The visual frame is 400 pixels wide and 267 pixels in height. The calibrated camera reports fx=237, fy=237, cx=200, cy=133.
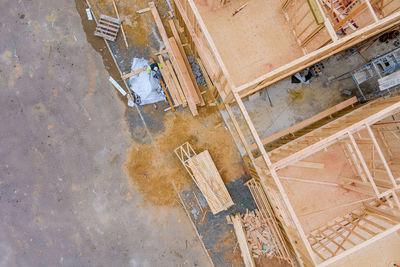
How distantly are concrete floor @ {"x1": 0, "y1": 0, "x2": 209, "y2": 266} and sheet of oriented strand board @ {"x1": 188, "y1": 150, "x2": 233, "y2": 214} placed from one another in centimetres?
148

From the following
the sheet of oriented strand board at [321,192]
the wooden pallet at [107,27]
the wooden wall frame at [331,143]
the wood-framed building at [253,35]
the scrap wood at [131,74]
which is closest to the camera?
the wooden wall frame at [331,143]

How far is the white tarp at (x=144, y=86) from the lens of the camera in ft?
32.6

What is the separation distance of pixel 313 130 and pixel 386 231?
12.0 feet

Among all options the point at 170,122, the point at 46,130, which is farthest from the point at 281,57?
the point at 46,130

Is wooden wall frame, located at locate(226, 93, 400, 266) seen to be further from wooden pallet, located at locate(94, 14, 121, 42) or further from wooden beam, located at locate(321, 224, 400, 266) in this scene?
wooden pallet, located at locate(94, 14, 121, 42)

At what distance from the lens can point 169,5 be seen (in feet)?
32.9

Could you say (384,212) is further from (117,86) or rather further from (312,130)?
(117,86)

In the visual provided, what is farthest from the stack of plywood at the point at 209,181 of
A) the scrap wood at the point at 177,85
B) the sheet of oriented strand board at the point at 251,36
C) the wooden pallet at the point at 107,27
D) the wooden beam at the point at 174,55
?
the wooden pallet at the point at 107,27

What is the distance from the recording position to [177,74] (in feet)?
31.9

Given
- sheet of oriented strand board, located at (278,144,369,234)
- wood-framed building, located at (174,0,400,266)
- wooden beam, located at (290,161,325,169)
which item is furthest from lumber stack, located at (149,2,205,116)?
sheet of oriented strand board, located at (278,144,369,234)

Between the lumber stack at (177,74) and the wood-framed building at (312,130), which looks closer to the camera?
the wood-framed building at (312,130)

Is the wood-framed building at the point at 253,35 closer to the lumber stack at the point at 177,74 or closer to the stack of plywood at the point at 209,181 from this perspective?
the lumber stack at the point at 177,74

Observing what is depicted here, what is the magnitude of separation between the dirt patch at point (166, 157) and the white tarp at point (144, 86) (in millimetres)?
989

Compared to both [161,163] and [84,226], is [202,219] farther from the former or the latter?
[84,226]
